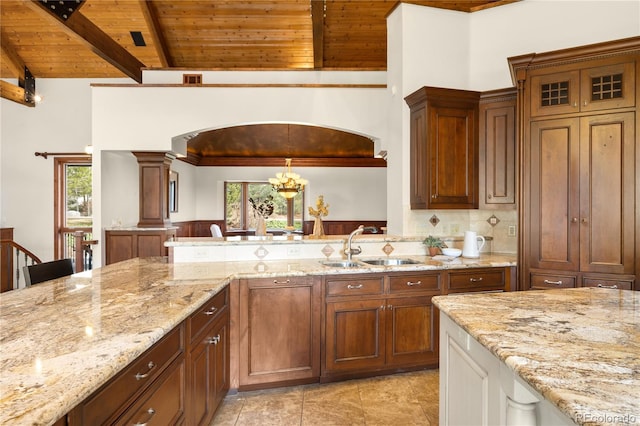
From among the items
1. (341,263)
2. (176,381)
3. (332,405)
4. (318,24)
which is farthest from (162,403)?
(318,24)

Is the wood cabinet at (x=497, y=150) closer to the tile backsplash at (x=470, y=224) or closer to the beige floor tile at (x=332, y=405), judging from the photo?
the tile backsplash at (x=470, y=224)

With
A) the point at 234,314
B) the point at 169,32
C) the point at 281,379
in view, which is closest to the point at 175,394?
the point at 234,314

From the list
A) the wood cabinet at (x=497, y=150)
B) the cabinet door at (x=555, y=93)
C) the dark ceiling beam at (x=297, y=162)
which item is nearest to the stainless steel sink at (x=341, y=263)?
the wood cabinet at (x=497, y=150)

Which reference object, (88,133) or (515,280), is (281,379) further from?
(88,133)

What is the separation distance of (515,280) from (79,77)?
7999mm

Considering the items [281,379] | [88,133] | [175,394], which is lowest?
[281,379]

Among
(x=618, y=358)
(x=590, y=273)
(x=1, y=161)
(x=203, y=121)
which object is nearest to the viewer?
(x=618, y=358)

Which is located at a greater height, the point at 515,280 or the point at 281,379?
the point at 515,280

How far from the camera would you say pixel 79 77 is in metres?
7.16

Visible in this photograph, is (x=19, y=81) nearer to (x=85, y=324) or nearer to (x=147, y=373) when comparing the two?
(x=85, y=324)

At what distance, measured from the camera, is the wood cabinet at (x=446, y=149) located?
11.6 ft

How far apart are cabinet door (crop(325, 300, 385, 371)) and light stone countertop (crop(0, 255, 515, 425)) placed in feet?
0.95

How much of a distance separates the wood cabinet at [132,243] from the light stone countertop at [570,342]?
503 cm

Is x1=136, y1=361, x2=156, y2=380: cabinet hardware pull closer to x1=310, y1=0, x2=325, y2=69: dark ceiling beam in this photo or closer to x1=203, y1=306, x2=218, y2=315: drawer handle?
x1=203, y1=306, x2=218, y2=315: drawer handle
